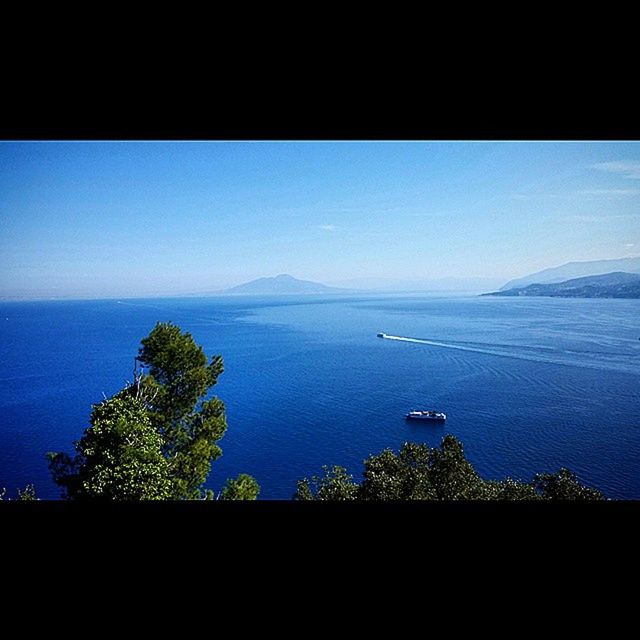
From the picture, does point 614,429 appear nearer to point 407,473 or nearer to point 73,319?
point 407,473

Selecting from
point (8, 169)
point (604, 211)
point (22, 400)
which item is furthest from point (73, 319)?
point (604, 211)

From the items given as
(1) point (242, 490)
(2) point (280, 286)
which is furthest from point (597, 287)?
(2) point (280, 286)

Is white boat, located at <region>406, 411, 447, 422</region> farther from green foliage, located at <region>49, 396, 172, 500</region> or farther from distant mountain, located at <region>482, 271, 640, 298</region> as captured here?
distant mountain, located at <region>482, 271, 640, 298</region>

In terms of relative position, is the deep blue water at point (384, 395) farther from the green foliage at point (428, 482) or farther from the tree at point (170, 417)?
the green foliage at point (428, 482)

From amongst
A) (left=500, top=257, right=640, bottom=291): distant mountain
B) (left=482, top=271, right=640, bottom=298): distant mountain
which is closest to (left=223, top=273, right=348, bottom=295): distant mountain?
(left=500, top=257, right=640, bottom=291): distant mountain

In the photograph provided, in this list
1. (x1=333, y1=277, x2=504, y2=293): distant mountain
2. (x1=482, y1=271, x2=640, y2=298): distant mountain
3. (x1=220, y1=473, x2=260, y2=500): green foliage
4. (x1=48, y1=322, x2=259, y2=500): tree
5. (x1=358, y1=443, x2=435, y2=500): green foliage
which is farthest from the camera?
(x1=333, y1=277, x2=504, y2=293): distant mountain

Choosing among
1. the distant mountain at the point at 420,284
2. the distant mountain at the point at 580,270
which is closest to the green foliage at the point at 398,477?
the distant mountain at the point at 580,270

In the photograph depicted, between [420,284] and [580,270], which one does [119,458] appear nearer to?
[580,270]

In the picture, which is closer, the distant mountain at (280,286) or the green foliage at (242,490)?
the green foliage at (242,490)
